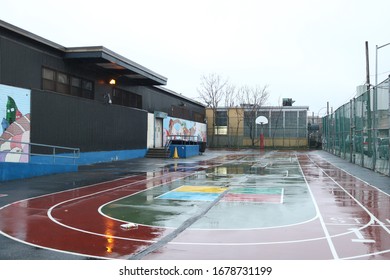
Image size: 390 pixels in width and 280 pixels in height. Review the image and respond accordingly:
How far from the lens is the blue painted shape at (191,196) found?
1347 centimetres

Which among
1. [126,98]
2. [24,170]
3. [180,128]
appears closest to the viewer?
[24,170]

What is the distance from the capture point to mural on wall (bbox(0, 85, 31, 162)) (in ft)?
63.1

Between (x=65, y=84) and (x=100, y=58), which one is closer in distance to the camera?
(x=100, y=58)

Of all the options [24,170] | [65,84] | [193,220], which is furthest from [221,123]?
[193,220]

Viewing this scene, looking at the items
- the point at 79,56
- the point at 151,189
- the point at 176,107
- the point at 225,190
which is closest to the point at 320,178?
the point at 225,190

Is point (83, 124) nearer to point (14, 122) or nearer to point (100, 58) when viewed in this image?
point (100, 58)

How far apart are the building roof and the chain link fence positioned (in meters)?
14.9

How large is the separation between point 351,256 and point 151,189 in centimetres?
971

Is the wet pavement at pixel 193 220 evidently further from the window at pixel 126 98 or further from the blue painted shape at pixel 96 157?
the window at pixel 126 98

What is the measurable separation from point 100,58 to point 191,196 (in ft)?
44.0

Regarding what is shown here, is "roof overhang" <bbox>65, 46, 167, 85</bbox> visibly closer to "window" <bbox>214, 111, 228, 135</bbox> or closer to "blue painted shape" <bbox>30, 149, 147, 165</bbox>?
"blue painted shape" <bbox>30, 149, 147, 165</bbox>

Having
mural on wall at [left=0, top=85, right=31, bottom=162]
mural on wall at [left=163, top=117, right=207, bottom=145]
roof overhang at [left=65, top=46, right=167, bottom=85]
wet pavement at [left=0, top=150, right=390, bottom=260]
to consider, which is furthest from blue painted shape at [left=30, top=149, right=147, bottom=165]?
mural on wall at [left=163, top=117, right=207, bottom=145]

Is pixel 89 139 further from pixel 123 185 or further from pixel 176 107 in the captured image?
pixel 176 107

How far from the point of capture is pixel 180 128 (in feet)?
156
